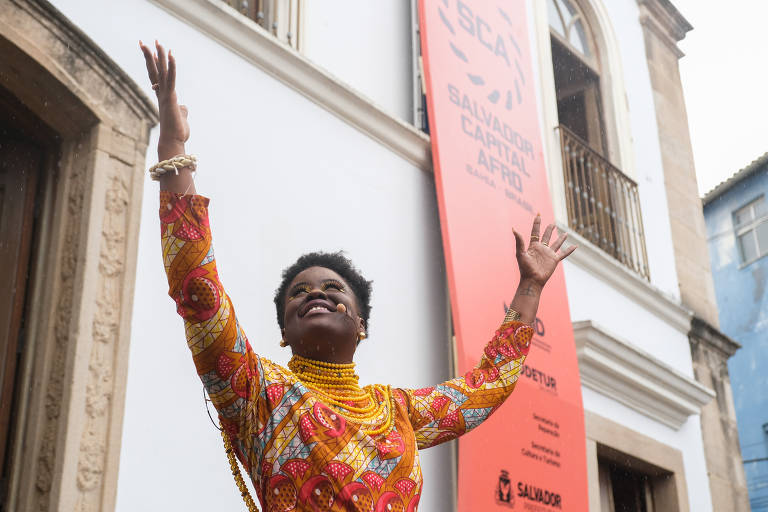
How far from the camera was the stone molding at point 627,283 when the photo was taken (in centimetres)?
734

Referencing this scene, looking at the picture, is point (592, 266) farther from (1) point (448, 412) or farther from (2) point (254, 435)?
(2) point (254, 435)

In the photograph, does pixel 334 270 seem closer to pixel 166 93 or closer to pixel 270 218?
pixel 166 93

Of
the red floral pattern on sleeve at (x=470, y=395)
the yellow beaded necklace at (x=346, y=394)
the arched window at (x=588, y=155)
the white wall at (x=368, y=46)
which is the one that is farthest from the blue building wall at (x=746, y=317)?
the yellow beaded necklace at (x=346, y=394)

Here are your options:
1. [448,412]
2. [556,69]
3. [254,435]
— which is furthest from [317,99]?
[556,69]

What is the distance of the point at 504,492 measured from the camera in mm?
5039

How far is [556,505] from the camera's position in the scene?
543cm

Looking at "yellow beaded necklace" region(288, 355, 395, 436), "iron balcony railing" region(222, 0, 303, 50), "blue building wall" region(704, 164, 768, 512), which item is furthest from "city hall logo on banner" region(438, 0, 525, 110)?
"blue building wall" region(704, 164, 768, 512)

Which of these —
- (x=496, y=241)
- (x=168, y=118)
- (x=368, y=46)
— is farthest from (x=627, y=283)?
(x=168, y=118)

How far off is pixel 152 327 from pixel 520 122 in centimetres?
340

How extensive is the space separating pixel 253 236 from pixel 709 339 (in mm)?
5303

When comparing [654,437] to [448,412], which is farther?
[654,437]

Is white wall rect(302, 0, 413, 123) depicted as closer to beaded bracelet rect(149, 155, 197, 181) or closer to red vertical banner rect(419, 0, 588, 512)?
red vertical banner rect(419, 0, 588, 512)

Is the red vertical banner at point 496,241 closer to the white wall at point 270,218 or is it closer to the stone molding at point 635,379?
the white wall at point 270,218

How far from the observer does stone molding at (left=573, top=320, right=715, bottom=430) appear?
684cm
